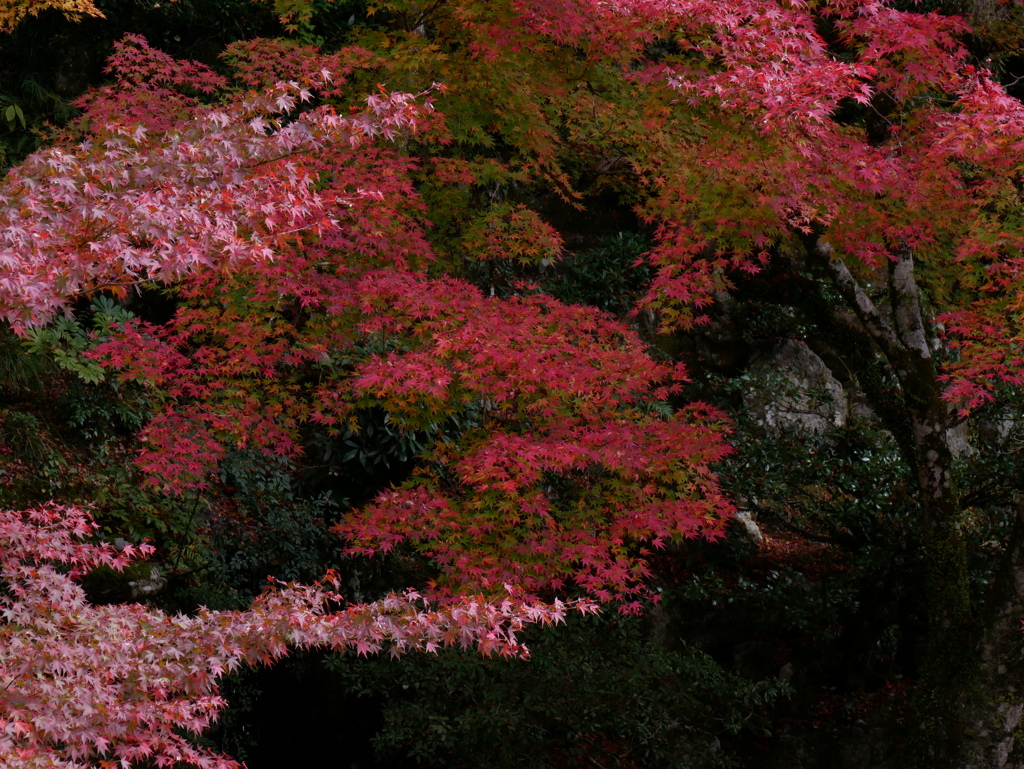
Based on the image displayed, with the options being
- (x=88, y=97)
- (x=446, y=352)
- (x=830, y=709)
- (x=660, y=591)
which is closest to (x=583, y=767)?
(x=660, y=591)

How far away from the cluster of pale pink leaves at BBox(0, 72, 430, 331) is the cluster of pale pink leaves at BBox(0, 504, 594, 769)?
3.92ft

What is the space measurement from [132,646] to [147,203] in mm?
1691

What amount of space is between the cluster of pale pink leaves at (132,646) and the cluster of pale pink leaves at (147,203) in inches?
47.1

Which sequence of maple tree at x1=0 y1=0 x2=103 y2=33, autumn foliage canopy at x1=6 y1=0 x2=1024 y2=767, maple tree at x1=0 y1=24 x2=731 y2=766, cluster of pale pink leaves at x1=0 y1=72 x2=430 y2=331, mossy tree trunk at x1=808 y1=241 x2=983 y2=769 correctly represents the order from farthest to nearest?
1. maple tree at x1=0 y1=0 x2=103 y2=33
2. mossy tree trunk at x1=808 y1=241 x2=983 y2=769
3. autumn foliage canopy at x1=6 y1=0 x2=1024 y2=767
4. maple tree at x1=0 y1=24 x2=731 y2=766
5. cluster of pale pink leaves at x1=0 y1=72 x2=430 y2=331

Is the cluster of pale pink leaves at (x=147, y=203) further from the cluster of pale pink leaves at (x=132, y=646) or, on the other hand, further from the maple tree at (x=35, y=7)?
the maple tree at (x=35, y=7)

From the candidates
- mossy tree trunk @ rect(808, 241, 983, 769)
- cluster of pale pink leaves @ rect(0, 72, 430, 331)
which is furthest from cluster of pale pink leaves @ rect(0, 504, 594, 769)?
mossy tree trunk @ rect(808, 241, 983, 769)

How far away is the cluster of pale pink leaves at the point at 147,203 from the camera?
3086 mm

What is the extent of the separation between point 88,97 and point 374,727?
21.1ft

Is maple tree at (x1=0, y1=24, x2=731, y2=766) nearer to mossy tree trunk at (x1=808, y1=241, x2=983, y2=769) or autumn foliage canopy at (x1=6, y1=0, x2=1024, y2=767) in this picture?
autumn foliage canopy at (x1=6, y1=0, x2=1024, y2=767)

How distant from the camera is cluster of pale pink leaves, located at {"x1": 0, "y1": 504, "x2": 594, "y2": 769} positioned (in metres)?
3.13

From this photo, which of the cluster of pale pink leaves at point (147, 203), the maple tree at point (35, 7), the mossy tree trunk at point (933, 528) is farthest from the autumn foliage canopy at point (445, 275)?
the maple tree at point (35, 7)

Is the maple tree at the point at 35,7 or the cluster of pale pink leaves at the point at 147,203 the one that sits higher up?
the maple tree at the point at 35,7

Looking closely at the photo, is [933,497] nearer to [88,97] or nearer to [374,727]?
[374,727]

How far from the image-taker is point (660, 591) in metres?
7.65
